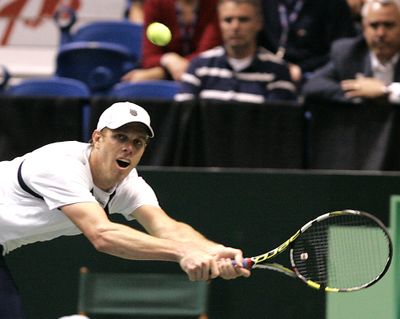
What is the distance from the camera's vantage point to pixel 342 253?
6219 millimetres

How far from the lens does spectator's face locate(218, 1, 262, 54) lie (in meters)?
7.20

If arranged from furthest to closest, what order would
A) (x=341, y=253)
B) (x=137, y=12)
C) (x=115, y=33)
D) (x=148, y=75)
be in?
(x=137, y=12) → (x=115, y=33) → (x=148, y=75) → (x=341, y=253)

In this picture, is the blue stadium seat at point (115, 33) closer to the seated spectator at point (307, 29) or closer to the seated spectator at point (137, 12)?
the seated spectator at point (137, 12)

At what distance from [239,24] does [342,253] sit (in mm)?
1789

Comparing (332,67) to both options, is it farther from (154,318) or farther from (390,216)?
(154,318)

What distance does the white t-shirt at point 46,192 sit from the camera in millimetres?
5031

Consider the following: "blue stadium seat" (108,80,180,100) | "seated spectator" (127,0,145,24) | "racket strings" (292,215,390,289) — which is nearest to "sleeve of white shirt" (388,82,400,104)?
"racket strings" (292,215,390,289)

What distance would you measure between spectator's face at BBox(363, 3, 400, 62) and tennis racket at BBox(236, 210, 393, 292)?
125cm

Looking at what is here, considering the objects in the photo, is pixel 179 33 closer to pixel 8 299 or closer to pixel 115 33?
pixel 115 33

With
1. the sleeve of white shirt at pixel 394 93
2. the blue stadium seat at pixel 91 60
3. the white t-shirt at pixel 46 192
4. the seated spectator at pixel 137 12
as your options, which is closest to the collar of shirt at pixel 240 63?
the sleeve of white shirt at pixel 394 93

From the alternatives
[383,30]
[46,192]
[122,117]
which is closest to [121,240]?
[46,192]

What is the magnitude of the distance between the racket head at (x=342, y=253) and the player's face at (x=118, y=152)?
3.39 ft

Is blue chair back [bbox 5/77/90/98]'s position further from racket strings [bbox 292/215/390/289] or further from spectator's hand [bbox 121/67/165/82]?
racket strings [bbox 292/215/390/289]

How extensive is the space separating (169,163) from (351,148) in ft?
3.64
